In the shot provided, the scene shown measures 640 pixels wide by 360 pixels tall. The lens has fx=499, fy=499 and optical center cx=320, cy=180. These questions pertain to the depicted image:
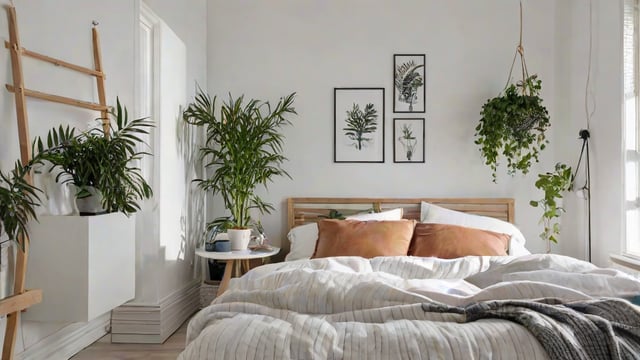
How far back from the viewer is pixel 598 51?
349cm

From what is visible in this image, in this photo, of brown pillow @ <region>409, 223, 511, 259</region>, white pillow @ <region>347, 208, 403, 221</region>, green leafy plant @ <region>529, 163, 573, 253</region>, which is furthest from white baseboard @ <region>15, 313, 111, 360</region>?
green leafy plant @ <region>529, 163, 573, 253</region>

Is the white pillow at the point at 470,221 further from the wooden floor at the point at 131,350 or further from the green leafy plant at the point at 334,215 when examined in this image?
the wooden floor at the point at 131,350

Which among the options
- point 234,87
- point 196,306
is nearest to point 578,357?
point 196,306

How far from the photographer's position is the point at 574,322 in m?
1.51

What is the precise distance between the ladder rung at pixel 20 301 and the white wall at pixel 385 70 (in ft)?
7.16

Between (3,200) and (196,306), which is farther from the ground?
(3,200)

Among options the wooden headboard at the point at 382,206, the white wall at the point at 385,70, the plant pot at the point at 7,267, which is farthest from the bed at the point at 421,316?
the white wall at the point at 385,70

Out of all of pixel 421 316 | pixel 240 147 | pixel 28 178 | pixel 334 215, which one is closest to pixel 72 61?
pixel 28 178

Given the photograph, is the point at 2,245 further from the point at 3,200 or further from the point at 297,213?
the point at 297,213

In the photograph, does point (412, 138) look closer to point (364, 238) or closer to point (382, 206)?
point (382, 206)

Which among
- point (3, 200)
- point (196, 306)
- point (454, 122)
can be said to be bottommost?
point (196, 306)

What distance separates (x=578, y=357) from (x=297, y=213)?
9.39 feet

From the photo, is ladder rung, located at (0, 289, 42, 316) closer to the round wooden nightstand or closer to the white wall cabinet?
the white wall cabinet

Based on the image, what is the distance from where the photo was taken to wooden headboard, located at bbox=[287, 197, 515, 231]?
402 centimetres
